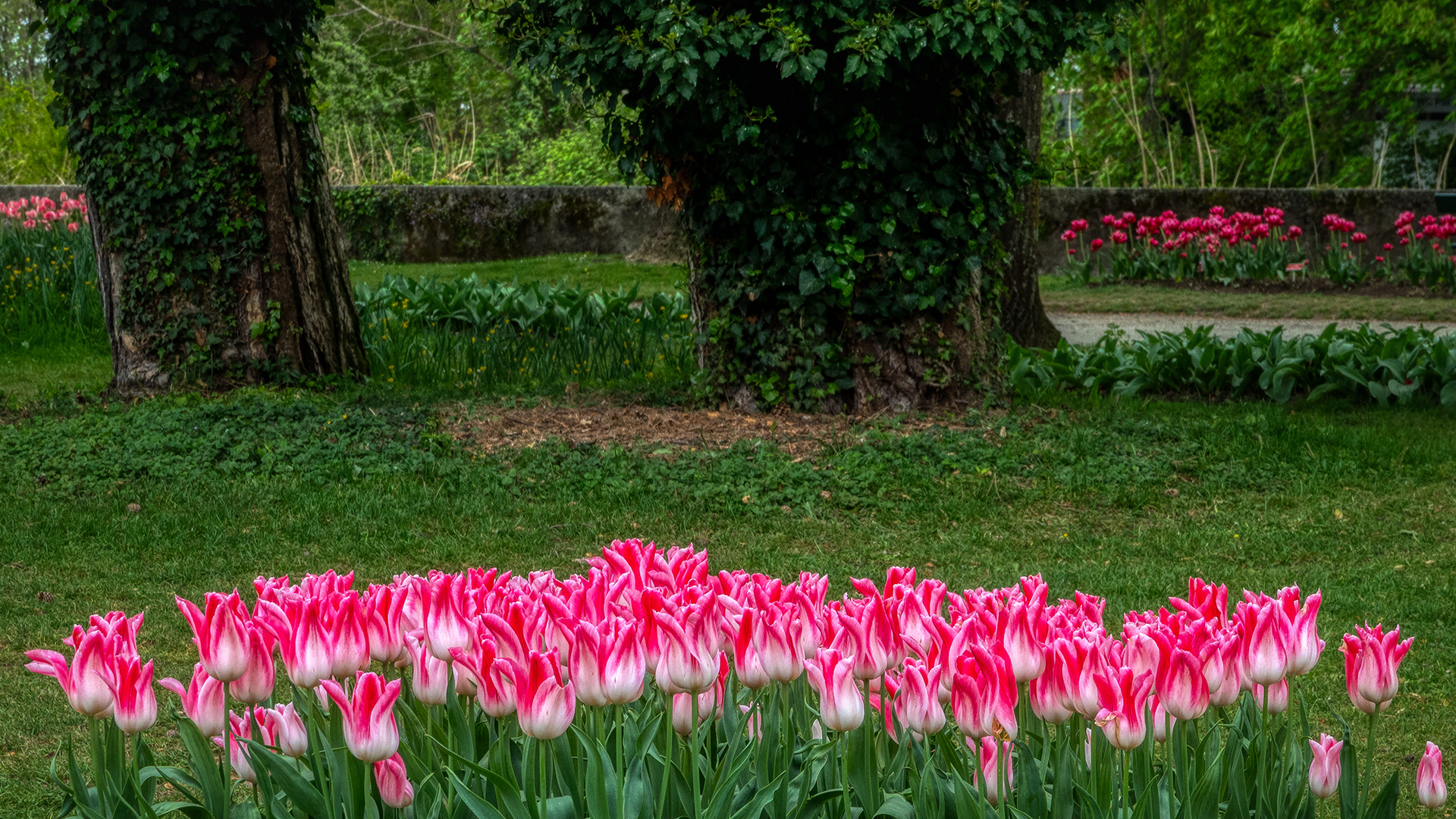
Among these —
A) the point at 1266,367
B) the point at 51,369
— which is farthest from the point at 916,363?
the point at 51,369

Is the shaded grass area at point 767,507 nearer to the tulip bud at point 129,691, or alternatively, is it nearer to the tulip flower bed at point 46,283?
the tulip bud at point 129,691

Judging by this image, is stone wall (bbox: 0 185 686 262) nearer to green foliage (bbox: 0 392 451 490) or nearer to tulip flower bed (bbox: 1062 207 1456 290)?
tulip flower bed (bbox: 1062 207 1456 290)

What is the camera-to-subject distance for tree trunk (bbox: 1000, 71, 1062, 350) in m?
8.95

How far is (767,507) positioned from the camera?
17.5ft

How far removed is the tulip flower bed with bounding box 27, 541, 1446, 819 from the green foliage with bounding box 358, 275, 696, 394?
208 inches

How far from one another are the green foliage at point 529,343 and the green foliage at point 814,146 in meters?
0.76

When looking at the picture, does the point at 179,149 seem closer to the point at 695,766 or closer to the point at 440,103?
the point at 695,766

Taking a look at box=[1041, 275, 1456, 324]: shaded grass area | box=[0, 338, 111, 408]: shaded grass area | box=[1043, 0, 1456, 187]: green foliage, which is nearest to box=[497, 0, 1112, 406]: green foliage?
box=[0, 338, 111, 408]: shaded grass area

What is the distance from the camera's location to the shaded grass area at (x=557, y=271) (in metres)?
13.7

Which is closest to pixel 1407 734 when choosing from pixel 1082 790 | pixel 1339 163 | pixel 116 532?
pixel 1082 790

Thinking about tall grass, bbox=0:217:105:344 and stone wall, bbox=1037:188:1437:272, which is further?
stone wall, bbox=1037:188:1437:272

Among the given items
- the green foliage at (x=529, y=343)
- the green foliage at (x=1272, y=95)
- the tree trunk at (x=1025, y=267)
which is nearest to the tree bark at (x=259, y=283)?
the green foliage at (x=529, y=343)

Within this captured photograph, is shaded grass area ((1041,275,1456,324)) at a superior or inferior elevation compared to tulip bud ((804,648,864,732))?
inferior

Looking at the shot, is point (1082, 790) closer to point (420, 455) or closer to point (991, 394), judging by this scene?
point (420, 455)
